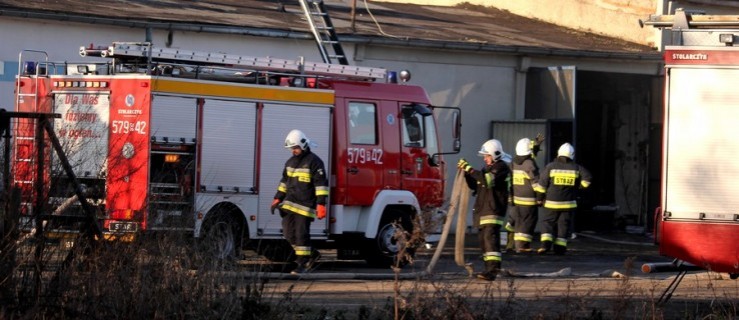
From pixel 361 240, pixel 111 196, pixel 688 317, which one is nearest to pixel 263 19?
pixel 361 240

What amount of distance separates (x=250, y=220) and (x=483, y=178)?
2754mm

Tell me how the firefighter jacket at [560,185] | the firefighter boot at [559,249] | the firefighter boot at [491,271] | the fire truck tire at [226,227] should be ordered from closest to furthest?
the fire truck tire at [226,227] < the firefighter boot at [491,271] < the firefighter jacket at [560,185] < the firefighter boot at [559,249]

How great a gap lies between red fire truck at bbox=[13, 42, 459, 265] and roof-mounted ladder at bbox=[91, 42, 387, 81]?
0.05 feet

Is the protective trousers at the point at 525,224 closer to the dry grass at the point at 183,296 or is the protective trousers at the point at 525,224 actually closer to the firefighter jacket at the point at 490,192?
the firefighter jacket at the point at 490,192

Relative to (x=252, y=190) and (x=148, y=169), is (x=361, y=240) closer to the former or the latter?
(x=252, y=190)

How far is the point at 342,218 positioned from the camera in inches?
591

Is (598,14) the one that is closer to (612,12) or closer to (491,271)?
(612,12)

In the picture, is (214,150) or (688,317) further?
(214,150)

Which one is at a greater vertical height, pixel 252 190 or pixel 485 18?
pixel 485 18

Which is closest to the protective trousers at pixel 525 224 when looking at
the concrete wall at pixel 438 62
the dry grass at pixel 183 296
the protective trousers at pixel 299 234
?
the concrete wall at pixel 438 62

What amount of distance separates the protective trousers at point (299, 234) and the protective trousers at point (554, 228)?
5.44 metres

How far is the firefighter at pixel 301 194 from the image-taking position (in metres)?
13.6

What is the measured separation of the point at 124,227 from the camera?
9164 mm

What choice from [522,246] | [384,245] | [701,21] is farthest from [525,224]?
[701,21]
